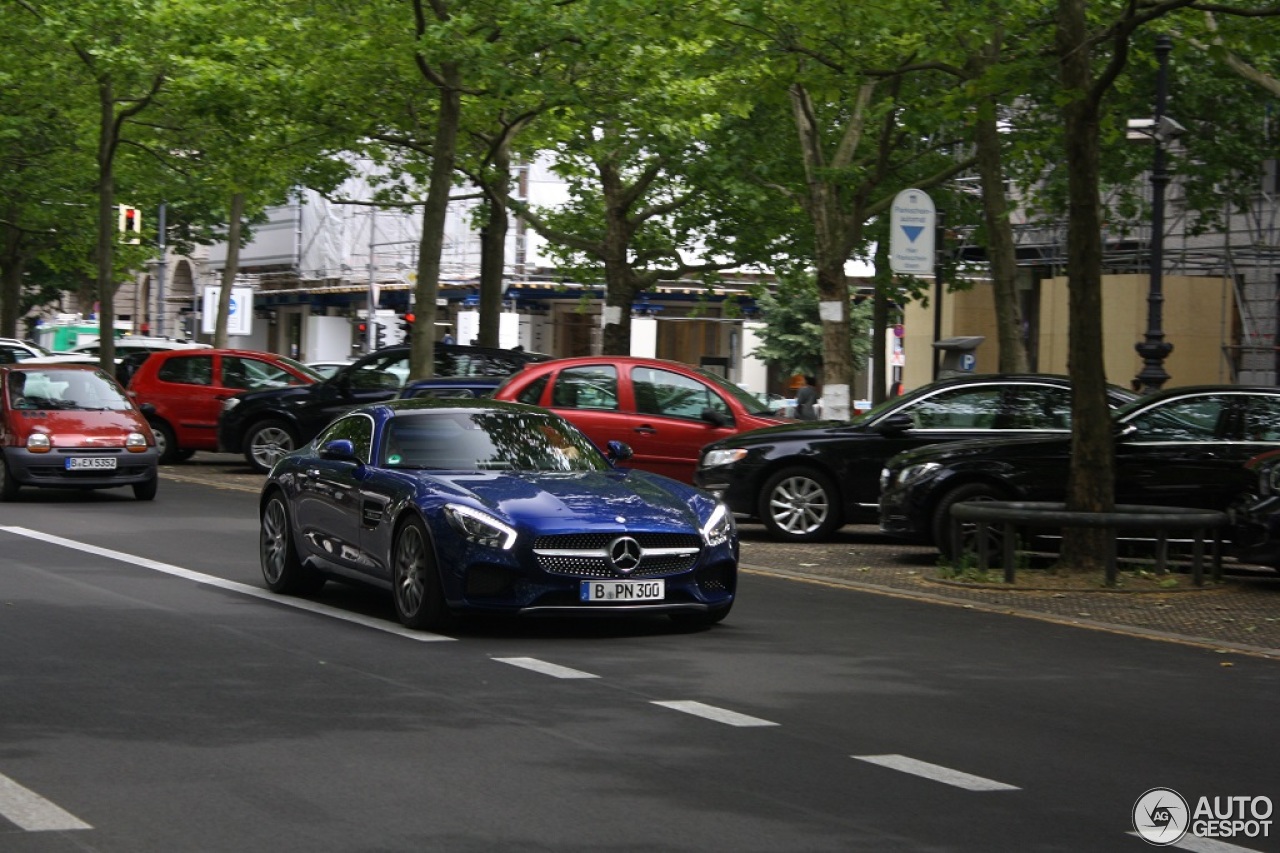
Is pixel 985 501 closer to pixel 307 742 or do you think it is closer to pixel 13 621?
pixel 13 621

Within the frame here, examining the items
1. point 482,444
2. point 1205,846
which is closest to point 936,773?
point 1205,846

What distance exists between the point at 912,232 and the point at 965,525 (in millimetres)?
3983

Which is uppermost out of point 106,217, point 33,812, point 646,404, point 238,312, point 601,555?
point 106,217

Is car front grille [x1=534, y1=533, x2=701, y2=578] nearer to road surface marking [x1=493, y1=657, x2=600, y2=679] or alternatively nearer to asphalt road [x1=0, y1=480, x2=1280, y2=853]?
asphalt road [x1=0, y1=480, x2=1280, y2=853]

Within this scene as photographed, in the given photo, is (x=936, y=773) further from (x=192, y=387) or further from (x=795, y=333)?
(x=795, y=333)

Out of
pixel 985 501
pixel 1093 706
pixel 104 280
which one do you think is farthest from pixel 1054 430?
pixel 104 280

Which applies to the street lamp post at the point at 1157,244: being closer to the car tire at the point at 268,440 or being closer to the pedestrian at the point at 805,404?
the pedestrian at the point at 805,404

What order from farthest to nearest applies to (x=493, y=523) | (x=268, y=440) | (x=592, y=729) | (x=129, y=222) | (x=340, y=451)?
1. (x=129, y=222)
2. (x=268, y=440)
3. (x=340, y=451)
4. (x=493, y=523)
5. (x=592, y=729)

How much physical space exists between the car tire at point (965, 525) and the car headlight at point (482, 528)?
602 cm

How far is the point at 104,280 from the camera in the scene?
35625mm

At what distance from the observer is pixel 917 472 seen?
17250mm

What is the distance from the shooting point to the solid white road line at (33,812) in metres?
6.50

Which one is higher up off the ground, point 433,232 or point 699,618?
point 433,232

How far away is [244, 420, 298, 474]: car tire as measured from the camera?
27.8 metres
